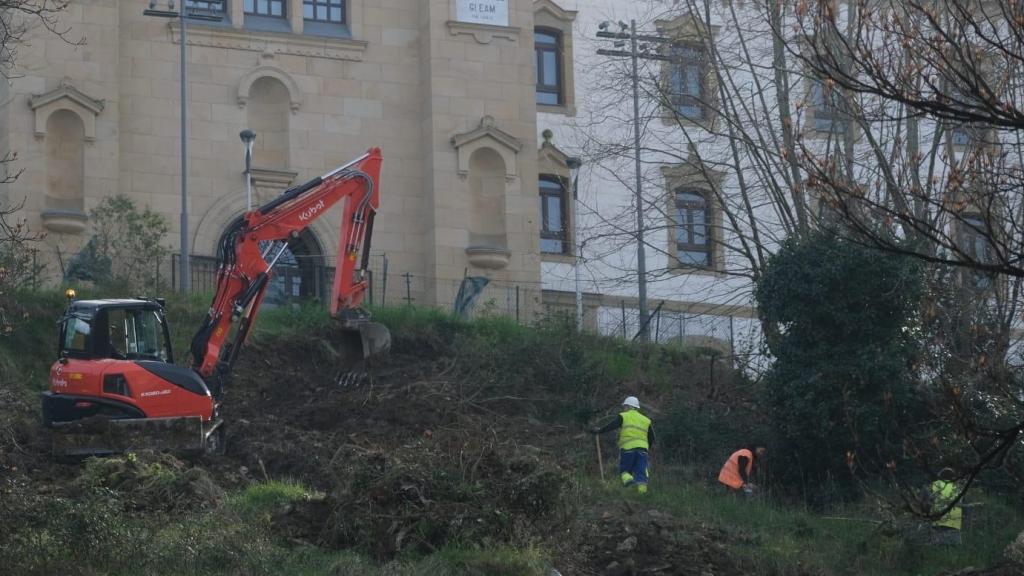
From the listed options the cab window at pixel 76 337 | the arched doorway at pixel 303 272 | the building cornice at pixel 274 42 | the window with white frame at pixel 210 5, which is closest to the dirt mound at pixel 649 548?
the cab window at pixel 76 337

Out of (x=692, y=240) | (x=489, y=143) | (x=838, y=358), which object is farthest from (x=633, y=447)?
(x=692, y=240)

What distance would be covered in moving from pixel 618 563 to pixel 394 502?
9.17 ft

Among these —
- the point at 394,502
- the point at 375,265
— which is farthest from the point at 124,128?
the point at 394,502

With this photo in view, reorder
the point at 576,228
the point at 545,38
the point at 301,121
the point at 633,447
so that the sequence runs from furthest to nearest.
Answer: the point at 545,38 < the point at 576,228 < the point at 301,121 < the point at 633,447

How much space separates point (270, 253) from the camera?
29.7 m

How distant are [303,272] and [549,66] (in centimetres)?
963

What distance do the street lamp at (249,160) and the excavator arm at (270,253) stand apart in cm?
579

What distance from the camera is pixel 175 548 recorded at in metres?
18.9

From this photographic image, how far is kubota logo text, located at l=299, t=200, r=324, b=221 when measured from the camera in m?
29.6

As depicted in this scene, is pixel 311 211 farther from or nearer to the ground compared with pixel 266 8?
nearer to the ground

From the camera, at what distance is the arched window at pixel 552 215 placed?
42.7 meters

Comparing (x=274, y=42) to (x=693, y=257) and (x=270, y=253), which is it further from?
(x=693, y=257)

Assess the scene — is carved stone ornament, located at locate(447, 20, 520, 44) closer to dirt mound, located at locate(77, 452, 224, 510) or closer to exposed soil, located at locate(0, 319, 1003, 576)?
exposed soil, located at locate(0, 319, 1003, 576)

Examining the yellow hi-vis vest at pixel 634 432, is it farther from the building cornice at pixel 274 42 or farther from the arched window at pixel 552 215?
the arched window at pixel 552 215
